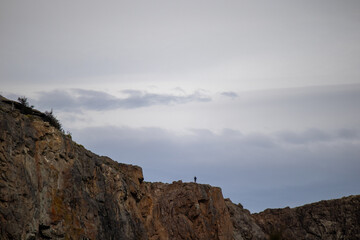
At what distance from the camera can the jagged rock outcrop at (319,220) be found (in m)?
126

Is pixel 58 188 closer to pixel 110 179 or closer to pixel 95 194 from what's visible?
pixel 95 194

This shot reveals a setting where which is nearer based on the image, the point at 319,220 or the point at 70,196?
the point at 70,196

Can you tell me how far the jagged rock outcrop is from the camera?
126250mm

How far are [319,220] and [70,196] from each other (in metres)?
85.9

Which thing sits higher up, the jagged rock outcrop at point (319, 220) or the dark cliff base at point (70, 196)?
the jagged rock outcrop at point (319, 220)

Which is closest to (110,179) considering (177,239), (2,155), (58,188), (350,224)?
(58,188)

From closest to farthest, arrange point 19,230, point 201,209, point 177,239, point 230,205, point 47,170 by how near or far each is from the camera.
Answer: point 19,230 → point 47,170 → point 177,239 → point 201,209 → point 230,205

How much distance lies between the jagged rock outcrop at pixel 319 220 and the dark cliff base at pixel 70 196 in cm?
3562

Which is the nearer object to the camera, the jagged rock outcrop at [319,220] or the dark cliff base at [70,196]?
the dark cliff base at [70,196]

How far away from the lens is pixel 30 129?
51.9 m

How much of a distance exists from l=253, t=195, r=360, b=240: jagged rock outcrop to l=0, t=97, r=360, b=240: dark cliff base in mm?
35621

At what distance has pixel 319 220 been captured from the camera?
128 meters

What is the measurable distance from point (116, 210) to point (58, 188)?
37.0 ft

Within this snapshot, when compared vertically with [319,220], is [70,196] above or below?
below
